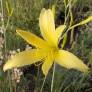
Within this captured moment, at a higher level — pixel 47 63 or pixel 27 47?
pixel 47 63

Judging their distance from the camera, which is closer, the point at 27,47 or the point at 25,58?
the point at 25,58

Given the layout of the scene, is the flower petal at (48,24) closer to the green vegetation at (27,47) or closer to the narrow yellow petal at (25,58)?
the narrow yellow petal at (25,58)

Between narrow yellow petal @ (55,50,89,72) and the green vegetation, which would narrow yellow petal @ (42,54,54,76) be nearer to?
narrow yellow petal @ (55,50,89,72)

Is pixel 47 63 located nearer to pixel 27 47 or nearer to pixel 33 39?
pixel 33 39

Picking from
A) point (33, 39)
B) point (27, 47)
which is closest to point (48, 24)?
point (33, 39)

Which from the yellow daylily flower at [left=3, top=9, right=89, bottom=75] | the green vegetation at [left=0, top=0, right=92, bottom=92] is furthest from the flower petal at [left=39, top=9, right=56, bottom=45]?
the green vegetation at [left=0, top=0, right=92, bottom=92]

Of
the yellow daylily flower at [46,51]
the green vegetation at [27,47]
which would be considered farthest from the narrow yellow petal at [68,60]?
the green vegetation at [27,47]

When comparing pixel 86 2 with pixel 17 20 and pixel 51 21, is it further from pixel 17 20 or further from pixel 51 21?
pixel 51 21
